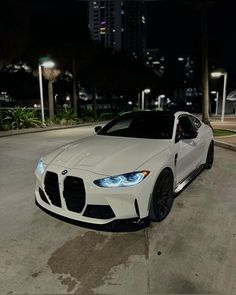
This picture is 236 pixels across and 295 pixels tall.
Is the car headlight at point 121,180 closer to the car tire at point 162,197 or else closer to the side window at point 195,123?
the car tire at point 162,197

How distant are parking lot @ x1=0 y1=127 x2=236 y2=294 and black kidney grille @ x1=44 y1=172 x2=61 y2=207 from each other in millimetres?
444

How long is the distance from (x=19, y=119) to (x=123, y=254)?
16633mm

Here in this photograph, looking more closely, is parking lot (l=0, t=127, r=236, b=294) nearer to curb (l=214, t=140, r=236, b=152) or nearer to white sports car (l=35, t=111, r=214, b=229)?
white sports car (l=35, t=111, r=214, b=229)

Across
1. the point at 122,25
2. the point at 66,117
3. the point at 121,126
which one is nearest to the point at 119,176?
the point at 121,126

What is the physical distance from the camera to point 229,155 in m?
9.28

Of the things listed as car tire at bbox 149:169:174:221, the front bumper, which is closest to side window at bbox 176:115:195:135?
car tire at bbox 149:169:174:221

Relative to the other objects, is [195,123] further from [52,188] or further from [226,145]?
[226,145]

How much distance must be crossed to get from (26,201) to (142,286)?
2.98 metres

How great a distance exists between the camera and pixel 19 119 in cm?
1867

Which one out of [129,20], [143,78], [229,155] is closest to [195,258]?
[229,155]

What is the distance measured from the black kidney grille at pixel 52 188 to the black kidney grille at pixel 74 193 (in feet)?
0.48

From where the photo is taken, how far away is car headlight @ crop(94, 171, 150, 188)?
3.58 m

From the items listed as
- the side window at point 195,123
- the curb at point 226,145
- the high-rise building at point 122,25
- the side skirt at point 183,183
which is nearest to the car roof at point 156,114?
the side window at point 195,123

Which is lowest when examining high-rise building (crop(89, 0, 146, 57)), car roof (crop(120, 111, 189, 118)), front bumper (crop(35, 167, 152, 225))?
front bumper (crop(35, 167, 152, 225))
